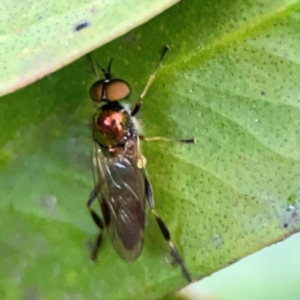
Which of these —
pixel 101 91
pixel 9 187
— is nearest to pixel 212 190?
pixel 101 91

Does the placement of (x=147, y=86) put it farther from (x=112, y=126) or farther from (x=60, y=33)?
(x=60, y=33)

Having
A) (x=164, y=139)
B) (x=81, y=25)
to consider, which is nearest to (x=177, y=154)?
(x=164, y=139)

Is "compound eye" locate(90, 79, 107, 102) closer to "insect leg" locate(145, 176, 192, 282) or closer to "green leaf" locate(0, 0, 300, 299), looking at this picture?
"green leaf" locate(0, 0, 300, 299)

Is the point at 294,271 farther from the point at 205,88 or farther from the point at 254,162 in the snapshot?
the point at 205,88

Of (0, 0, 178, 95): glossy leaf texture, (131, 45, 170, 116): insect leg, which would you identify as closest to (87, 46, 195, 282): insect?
(131, 45, 170, 116): insect leg

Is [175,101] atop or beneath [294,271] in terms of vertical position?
atop

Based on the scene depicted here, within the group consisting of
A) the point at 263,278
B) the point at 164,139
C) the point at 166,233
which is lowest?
the point at 263,278

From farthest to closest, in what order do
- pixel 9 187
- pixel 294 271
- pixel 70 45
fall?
pixel 294 271
pixel 9 187
pixel 70 45
